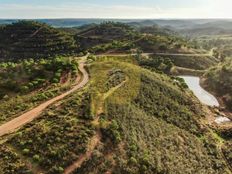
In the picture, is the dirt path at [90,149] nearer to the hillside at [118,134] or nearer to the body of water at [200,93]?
the hillside at [118,134]

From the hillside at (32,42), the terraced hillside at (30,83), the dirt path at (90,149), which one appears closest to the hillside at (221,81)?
the terraced hillside at (30,83)

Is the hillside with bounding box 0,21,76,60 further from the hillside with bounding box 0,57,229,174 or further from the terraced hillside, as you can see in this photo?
the hillside with bounding box 0,57,229,174

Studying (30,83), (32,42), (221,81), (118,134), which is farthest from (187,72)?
(118,134)

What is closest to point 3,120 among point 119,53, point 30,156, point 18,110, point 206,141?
point 18,110

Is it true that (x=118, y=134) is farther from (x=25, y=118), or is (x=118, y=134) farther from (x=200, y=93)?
(x=200, y=93)

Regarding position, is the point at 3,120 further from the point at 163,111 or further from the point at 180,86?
the point at 180,86

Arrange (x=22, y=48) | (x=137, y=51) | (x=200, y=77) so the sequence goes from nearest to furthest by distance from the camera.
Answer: (x=200, y=77) → (x=137, y=51) → (x=22, y=48)
